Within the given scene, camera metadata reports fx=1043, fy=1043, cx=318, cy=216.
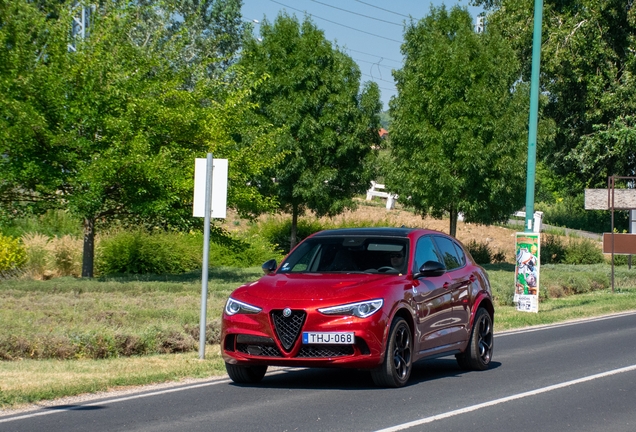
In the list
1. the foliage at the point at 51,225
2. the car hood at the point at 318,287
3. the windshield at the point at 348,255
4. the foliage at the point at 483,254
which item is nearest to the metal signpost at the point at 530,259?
the windshield at the point at 348,255

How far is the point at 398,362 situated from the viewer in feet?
35.9

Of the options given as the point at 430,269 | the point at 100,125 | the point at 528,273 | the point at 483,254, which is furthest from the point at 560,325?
the point at 483,254

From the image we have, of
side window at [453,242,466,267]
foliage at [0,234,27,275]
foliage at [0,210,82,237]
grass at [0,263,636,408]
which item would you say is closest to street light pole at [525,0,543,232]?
grass at [0,263,636,408]

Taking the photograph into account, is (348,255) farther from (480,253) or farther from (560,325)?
(480,253)

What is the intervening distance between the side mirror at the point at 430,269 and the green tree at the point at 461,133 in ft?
72.2

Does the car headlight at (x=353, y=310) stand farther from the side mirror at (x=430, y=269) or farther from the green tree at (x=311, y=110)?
Answer: the green tree at (x=311, y=110)

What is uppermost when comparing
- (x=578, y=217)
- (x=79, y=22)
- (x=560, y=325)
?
(x=79, y=22)

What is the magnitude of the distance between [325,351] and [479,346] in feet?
10.4

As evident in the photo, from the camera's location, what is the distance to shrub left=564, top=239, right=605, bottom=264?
42750 millimetres

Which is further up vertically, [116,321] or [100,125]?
[100,125]

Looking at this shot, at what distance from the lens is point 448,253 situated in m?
12.8

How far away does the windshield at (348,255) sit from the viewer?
11.7 meters

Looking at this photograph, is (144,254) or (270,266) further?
(144,254)

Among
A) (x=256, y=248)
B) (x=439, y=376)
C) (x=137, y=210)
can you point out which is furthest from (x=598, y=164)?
(x=439, y=376)
